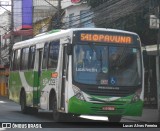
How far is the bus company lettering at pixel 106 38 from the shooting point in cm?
1580

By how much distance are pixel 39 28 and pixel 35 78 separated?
26222mm

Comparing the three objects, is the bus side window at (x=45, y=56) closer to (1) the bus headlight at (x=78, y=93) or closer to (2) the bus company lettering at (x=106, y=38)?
(2) the bus company lettering at (x=106, y=38)

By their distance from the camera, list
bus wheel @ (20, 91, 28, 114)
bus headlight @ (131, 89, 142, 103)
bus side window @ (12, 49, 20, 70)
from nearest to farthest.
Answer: bus headlight @ (131, 89, 142, 103) → bus wheel @ (20, 91, 28, 114) → bus side window @ (12, 49, 20, 70)

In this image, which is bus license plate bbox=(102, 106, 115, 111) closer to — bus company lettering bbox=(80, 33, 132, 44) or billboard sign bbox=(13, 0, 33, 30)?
bus company lettering bbox=(80, 33, 132, 44)

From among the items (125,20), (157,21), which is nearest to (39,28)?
(125,20)

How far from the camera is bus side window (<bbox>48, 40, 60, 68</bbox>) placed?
17.0m

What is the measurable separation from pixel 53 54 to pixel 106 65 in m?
2.55

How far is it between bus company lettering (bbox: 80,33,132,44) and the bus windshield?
7.6 inches

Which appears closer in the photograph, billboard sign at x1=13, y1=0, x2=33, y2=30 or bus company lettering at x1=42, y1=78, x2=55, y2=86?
bus company lettering at x1=42, y1=78, x2=55, y2=86

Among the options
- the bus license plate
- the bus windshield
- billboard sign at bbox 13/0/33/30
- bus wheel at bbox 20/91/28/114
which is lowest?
bus wheel at bbox 20/91/28/114

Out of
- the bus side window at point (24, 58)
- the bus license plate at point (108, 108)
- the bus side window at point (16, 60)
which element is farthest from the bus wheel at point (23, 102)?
the bus license plate at point (108, 108)

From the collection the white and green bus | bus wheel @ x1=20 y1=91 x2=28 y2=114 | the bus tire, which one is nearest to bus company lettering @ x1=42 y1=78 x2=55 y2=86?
the white and green bus

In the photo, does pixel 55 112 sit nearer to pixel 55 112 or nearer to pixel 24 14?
pixel 55 112

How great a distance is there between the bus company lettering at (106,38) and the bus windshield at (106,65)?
0.19m
